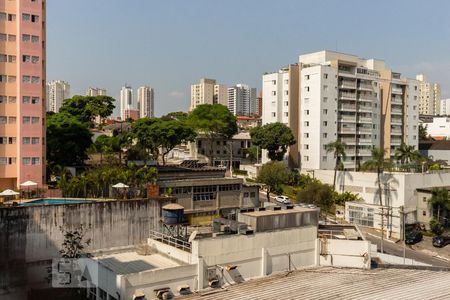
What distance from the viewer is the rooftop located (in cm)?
2850

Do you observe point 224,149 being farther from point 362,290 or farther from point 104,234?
point 362,290

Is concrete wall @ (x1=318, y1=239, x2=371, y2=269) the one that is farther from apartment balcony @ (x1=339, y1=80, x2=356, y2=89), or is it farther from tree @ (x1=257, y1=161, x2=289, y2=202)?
apartment balcony @ (x1=339, y1=80, x2=356, y2=89)

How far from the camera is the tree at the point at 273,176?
7500 centimetres

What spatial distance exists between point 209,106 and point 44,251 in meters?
65.1

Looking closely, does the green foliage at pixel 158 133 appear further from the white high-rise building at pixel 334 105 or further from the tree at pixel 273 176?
the white high-rise building at pixel 334 105

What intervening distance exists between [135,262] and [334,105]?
65.7 metres

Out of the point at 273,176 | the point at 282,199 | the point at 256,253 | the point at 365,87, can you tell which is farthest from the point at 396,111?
the point at 256,253

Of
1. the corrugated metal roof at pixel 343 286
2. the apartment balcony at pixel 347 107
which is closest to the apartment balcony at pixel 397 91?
the apartment balcony at pixel 347 107

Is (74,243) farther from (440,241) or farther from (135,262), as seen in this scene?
(440,241)

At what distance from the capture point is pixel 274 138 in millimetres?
84500

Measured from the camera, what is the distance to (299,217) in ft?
107

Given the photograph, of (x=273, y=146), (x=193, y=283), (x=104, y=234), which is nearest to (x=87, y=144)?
(x=104, y=234)

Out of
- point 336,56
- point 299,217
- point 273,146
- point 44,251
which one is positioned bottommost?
point 44,251

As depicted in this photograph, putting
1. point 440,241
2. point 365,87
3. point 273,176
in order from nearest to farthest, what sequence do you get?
point 440,241 < point 273,176 < point 365,87
